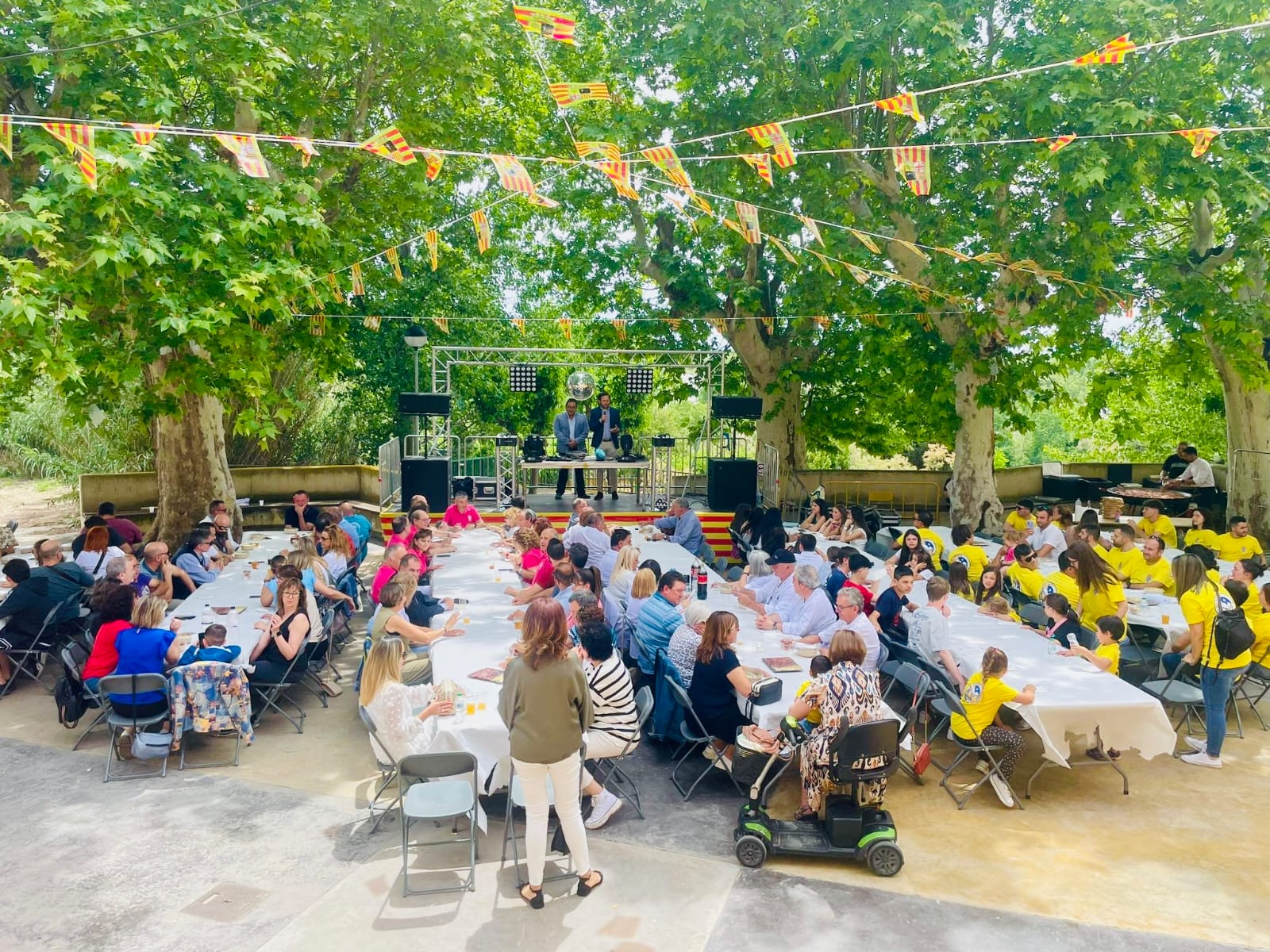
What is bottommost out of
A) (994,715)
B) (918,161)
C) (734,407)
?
(994,715)

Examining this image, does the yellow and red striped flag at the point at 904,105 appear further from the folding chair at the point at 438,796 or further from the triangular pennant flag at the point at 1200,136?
the folding chair at the point at 438,796

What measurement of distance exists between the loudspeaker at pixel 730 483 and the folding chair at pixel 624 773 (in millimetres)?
9330

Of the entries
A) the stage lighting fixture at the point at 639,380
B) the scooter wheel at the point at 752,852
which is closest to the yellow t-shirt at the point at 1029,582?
the scooter wheel at the point at 752,852

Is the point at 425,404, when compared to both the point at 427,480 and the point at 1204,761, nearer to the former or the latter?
the point at 427,480

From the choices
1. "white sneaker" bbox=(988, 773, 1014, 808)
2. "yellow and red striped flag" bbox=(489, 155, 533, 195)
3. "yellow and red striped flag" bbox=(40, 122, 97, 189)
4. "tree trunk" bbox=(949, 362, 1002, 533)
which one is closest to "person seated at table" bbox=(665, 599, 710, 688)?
"white sneaker" bbox=(988, 773, 1014, 808)

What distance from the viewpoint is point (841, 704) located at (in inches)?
205

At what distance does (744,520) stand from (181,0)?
8332mm

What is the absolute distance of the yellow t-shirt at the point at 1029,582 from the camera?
27.8 feet

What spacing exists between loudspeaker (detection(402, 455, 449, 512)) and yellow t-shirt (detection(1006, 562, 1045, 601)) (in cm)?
904

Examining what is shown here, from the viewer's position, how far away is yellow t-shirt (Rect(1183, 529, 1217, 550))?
1059 centimetres

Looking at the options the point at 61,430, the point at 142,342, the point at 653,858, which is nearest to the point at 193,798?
the point at 653,858

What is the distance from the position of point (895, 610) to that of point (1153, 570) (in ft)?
10.5

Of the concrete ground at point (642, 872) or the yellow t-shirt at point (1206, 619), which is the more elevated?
the yellow t-shirt at point (1206, 619)

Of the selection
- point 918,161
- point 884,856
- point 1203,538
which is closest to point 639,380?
point 918,161
